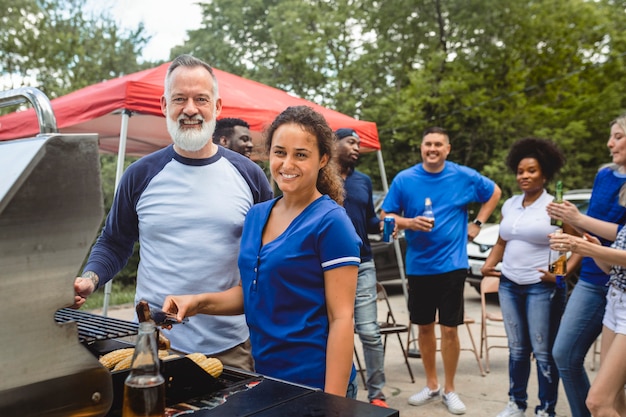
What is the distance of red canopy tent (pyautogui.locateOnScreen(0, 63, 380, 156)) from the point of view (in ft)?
15.8

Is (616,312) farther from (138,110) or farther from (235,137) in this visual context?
(138,110)

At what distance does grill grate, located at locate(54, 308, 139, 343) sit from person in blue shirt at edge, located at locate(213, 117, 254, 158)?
2.47m

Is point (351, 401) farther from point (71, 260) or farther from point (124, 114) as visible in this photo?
point (124, 114)

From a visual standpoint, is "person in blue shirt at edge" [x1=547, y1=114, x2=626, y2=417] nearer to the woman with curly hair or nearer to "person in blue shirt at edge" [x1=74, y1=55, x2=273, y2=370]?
the woman with curly hair

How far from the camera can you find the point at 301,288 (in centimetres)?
176

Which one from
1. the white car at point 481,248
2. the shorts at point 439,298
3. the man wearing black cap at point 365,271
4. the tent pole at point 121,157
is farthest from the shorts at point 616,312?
the white car at point 481,248

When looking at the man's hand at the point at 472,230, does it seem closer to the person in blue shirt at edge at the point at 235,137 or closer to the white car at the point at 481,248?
the person in blue shirt at edge at the point at 235,137

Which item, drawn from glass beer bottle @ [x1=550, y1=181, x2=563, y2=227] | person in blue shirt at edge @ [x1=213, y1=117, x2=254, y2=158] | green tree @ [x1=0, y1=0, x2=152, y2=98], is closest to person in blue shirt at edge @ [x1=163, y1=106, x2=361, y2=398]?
person in blue shirt at edge @ [x1=213, y1=117, x2=254, y2=158]

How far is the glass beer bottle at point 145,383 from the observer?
1093 millimetres

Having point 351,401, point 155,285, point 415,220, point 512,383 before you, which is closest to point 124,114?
point 415,220

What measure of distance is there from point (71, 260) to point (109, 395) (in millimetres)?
296

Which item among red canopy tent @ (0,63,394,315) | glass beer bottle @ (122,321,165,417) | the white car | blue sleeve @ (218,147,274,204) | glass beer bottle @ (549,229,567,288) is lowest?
the white car

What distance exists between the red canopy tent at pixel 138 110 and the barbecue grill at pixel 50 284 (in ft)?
7.74

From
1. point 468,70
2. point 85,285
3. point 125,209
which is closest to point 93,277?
point 85,285
